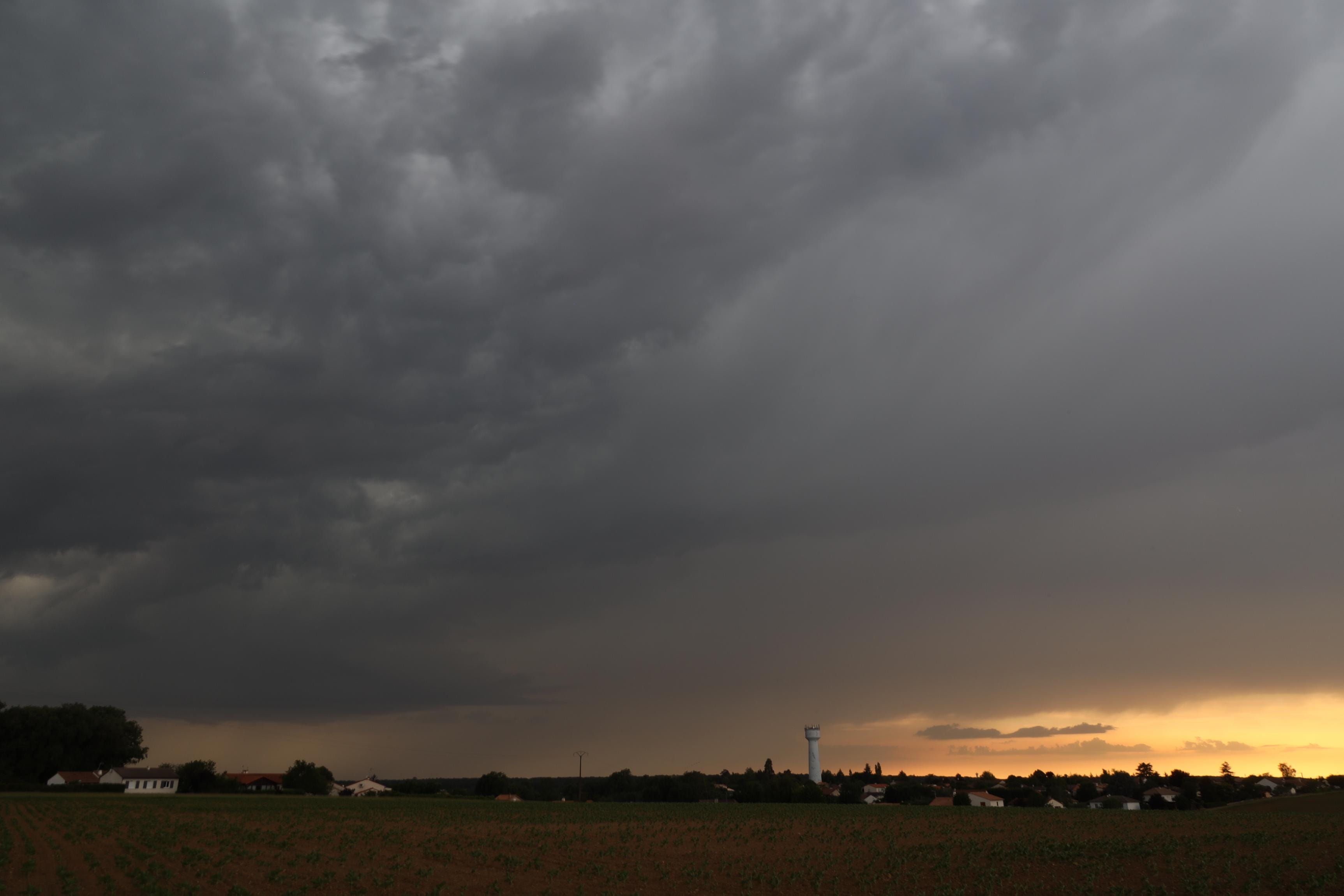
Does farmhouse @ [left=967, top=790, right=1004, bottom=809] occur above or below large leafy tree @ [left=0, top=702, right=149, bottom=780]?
below

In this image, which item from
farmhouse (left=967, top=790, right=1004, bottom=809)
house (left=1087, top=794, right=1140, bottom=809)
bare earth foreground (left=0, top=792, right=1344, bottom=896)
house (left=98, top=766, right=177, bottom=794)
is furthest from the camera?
house (left=98, top=766, right=177, bottom=794)

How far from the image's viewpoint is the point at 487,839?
56562mm

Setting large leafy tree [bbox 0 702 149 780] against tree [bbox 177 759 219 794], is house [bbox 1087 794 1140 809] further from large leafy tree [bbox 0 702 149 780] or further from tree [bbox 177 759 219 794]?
large leafy tree [bbox 0 702 149 780]

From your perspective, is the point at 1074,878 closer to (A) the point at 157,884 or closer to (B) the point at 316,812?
(A) the point at 157,884

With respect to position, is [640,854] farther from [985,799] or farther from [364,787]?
[364,787]

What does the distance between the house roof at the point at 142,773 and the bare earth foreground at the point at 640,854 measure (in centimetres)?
9814

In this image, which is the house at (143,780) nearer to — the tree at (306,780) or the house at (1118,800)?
the tree at (306,780)

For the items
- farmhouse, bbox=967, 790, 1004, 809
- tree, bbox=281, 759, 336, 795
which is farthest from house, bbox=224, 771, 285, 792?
farmhouse, bbox=967, 790, 1004, 809

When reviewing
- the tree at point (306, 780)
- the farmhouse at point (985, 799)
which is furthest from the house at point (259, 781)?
the farmhouse at point (985, 799)

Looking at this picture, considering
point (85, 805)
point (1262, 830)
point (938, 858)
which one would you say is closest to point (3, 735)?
point (85, 805)

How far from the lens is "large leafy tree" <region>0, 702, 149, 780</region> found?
15875cm

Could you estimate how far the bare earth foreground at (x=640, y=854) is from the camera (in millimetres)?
36812

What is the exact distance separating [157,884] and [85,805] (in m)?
67.5

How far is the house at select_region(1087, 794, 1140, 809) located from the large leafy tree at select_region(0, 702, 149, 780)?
184207 millimetres
